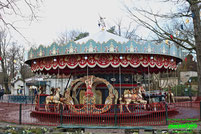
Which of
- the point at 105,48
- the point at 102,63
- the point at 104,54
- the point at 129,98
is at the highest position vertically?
the point at 105,48

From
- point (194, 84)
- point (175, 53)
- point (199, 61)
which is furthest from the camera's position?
point (194, 84)

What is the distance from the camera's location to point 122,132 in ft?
24.4

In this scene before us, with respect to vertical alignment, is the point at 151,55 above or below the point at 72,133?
above

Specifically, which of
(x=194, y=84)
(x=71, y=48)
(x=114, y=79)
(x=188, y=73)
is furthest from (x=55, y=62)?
(x=188, y=73)

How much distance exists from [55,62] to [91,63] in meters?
2.00

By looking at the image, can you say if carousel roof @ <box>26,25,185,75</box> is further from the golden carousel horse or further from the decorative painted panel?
the golden carousel horse

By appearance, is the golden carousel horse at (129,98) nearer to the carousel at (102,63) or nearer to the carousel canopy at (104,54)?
the carousel at (102,63)

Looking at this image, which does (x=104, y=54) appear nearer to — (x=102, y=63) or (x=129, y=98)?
(x=102, y=63)

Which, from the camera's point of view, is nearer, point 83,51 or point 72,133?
point 72,133

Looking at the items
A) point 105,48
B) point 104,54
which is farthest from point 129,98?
point 105,48

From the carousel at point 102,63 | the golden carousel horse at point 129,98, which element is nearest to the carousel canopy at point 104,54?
the carousel at point 102,63

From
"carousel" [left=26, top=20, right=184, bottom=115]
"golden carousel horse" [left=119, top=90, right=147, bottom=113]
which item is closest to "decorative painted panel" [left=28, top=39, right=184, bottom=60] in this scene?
"carousel" [left=26, top=20, right=184, bottom=115]

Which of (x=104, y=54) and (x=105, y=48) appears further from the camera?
(x=104, y=54)

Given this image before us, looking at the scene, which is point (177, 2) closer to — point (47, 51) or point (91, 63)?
point (91, 63)
